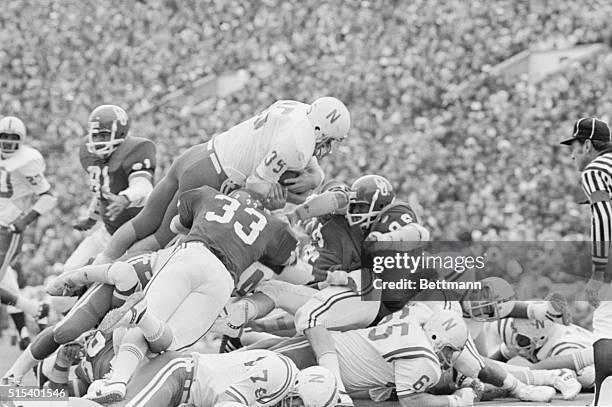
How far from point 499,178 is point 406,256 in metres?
8.05

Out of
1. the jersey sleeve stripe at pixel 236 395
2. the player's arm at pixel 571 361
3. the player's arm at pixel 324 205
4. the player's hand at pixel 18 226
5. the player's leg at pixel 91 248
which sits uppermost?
the player's arm at pixel 324 205

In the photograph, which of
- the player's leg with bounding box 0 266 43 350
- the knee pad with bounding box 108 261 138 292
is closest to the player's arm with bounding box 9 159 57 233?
the player's leg with bounding box 0 266 43 350

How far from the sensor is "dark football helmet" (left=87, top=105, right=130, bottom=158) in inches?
319

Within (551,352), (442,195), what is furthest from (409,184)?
(551,352)

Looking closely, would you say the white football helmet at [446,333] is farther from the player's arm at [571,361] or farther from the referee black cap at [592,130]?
the referee black cap at [592,130]

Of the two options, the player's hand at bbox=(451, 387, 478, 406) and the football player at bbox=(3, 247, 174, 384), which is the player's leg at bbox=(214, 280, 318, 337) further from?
the player's hand at bbox=(451, 387, 478, 406)

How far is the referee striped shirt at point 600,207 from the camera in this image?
20.0 ft

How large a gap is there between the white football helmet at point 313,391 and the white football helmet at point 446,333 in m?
1.13

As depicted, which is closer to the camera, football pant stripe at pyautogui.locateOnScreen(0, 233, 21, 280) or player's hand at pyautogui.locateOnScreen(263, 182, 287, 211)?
player's hand at pyautogui.locateOnScreen(263, 182, 287, 211)

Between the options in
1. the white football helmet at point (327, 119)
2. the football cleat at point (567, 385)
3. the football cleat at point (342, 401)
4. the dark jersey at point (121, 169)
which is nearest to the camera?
the football cleat at point (342, 401)

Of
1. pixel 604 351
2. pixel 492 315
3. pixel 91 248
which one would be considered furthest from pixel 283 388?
pixel 91 248

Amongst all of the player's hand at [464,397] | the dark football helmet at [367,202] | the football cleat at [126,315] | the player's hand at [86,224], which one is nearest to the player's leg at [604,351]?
the player's hand at [464,397]

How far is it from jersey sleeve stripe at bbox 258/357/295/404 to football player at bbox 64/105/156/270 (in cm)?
250

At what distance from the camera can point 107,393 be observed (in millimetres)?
5496
